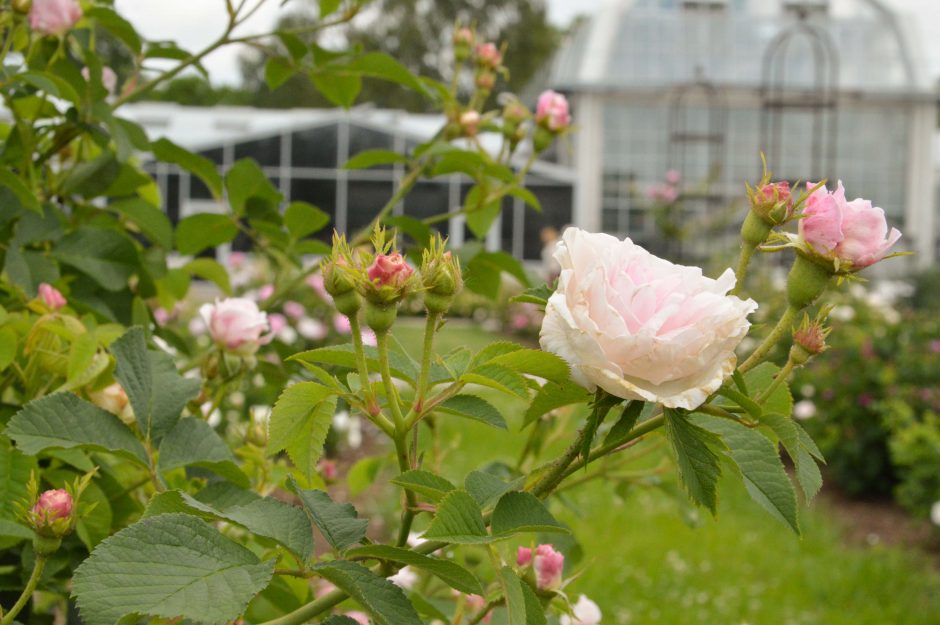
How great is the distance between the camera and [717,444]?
1.26 feet

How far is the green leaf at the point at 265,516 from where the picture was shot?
0.38 meters

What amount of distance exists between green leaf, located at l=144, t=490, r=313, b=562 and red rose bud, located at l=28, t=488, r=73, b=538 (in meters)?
0.06

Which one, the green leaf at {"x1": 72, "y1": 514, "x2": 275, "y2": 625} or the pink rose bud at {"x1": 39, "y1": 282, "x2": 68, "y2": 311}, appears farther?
the pink rose bud at {"x1": 39, "y1": 282, "x2": 68, "y2": 311}

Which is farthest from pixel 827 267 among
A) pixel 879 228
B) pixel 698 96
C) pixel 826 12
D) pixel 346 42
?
pixel 346 42

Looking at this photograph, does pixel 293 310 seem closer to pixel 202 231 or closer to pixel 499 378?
pixel 202 231

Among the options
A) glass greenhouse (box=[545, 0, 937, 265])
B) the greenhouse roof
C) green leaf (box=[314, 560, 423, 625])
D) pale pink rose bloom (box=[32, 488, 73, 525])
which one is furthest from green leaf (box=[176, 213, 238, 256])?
the greenhouse roof

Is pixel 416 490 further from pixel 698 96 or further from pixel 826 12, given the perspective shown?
pixel 826 12

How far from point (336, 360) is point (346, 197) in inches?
436

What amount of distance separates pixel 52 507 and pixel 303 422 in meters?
0.11

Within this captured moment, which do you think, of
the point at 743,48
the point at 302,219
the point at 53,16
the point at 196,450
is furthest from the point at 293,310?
the point at 743,48

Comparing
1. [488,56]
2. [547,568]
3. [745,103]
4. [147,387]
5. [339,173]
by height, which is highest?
[488,56]

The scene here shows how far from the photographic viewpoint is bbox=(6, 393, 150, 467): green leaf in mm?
446

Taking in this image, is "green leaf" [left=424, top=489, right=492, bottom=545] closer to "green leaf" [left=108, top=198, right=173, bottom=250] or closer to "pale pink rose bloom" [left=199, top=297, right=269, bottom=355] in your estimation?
"pale pink rose bloom" [left=199, top=297, right=269, bottom=355]

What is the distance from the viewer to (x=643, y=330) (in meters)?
0.35
